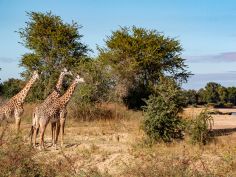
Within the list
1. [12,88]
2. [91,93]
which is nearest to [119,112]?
[91,93]

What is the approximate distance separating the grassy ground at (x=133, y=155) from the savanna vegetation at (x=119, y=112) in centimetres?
3

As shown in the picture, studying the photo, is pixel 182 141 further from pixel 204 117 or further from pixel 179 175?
pixel 179 175

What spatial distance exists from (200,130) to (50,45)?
77.0 ft

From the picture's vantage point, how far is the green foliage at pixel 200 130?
50.3 ft

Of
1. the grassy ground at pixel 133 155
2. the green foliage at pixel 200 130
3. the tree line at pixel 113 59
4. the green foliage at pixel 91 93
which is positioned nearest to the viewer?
the grassy ground at pixel 133 155

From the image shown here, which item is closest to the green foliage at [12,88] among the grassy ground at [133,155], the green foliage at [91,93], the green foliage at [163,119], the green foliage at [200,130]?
the green foliage at [91,93]

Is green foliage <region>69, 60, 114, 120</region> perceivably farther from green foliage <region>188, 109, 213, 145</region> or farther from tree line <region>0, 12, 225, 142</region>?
green foliage <region>188, 109, 213, 145</region>

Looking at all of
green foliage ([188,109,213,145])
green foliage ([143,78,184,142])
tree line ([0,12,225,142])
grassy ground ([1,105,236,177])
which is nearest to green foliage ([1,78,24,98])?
tree line ([0,12,225,142])

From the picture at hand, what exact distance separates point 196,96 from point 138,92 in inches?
1245

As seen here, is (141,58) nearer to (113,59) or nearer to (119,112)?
(113,59)

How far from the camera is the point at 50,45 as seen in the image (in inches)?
1478

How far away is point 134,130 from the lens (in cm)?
1959

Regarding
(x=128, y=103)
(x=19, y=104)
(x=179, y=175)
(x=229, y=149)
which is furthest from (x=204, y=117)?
(x=128, y=103)

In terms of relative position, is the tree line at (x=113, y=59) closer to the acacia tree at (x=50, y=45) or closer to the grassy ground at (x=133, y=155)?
the acacia tree at (x=50, y=45)
